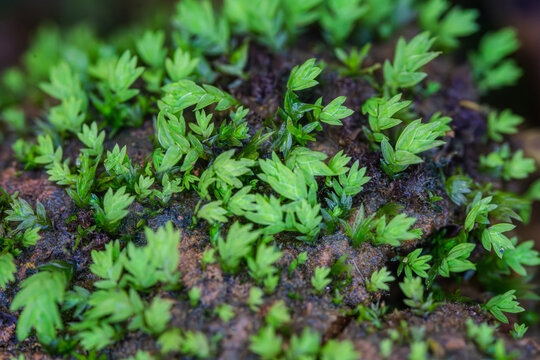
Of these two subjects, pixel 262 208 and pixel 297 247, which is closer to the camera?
pixel 262 208

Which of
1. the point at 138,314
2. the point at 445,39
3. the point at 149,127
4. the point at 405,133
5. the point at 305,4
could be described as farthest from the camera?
the point at 445,39

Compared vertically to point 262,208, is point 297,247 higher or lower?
lower

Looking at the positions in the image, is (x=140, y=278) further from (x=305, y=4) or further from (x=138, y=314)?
(x=305, y=4)

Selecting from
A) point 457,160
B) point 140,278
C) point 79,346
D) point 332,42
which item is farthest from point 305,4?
point 79,346
